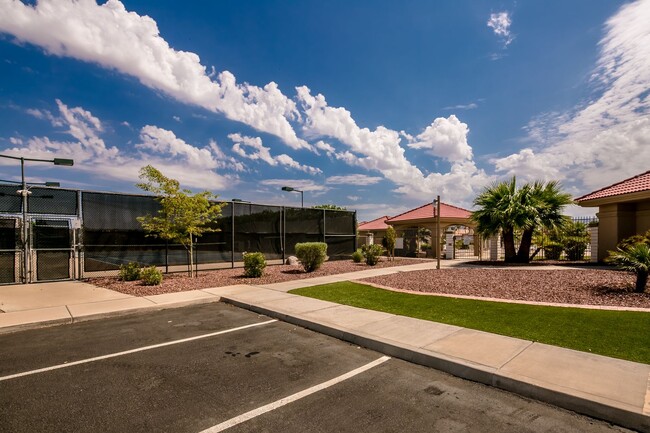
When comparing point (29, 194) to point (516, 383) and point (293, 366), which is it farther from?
point (516, 383)

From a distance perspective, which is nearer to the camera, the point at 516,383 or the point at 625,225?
the point at 516,383

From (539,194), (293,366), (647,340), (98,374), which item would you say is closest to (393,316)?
(293,366)

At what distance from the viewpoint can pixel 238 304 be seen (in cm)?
884

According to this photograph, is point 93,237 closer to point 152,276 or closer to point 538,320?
point 152,276

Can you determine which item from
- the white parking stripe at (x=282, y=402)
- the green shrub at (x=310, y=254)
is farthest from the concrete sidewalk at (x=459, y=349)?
the green shrub at (x=310, y=254)

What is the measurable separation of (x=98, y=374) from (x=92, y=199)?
34.7 ft

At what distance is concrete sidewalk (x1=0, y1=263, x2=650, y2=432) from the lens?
3.58 metres

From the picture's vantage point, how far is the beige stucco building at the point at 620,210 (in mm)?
15367

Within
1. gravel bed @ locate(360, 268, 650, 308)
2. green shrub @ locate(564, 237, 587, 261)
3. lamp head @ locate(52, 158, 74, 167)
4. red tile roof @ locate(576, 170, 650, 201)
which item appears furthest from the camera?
green shrub @ locate(564, 237, 587, 261)

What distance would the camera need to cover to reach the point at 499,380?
407 cm

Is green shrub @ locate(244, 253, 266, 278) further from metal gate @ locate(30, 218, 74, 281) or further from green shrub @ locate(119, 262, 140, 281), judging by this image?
metal gate @ locate(30, 218, 74, 281)

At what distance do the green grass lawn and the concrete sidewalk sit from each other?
39cm

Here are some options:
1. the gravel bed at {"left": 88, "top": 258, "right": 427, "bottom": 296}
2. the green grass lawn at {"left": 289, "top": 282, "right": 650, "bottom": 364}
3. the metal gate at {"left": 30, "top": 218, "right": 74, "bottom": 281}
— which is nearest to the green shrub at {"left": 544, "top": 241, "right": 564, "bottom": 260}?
the gravel bed at {"left": 88, "top": 258, "right": 427, "bottom": 296}

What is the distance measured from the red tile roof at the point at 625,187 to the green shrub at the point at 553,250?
146 inches
